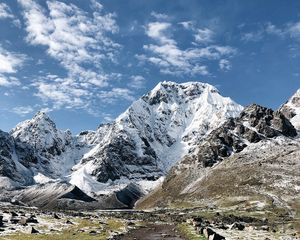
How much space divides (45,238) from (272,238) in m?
41.9

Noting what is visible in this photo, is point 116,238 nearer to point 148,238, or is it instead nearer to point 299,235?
point 148,238

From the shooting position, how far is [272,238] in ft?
266

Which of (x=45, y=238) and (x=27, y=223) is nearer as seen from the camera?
(x=45, y=238)

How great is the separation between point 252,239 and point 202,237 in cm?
937

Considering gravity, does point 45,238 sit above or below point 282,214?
below

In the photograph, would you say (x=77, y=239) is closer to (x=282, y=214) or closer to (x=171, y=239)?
(x=171, y=239)

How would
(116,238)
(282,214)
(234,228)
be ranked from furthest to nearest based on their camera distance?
(282,214) < (234,228) < (116,238)

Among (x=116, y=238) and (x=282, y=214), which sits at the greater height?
(x=282, y=214)

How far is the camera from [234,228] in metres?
107

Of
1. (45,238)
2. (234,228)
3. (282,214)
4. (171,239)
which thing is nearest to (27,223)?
(45,238)

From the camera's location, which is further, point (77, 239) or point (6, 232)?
point (6, 232)

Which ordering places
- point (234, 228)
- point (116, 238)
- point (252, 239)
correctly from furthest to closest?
point (234, 228)
point (116, 238)
point (252, 239)

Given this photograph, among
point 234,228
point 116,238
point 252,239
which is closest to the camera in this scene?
point 252,239

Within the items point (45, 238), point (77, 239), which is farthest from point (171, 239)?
point (45, 238)
